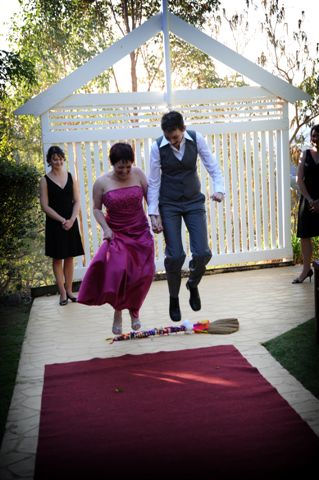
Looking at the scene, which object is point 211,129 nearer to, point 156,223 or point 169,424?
point 156,223

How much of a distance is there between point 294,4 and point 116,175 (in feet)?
23.5

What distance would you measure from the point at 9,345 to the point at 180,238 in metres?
1.67

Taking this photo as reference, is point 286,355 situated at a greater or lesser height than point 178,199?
lesser

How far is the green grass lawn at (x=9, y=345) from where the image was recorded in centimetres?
354

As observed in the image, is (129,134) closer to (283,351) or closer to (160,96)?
(160,96)

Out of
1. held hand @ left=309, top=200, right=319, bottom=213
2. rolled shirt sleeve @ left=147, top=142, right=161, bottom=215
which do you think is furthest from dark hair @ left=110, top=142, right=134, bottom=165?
held hand @ left=309, top=200, right=319, bottom=213

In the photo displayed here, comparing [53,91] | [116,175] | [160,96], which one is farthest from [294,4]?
[116,175]

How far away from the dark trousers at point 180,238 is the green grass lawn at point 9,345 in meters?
1.35

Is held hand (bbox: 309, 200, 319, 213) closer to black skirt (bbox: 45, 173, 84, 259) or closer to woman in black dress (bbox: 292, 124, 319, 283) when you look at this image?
woman in black dress (bbox: 292, 124, 319, 283)

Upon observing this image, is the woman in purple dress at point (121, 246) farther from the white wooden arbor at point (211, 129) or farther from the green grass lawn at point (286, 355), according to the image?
the white wooden arbor at point (211, 129)

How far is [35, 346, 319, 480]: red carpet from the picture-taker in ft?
8.13

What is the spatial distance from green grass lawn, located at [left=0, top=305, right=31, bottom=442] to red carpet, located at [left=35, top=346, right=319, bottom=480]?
230 mm

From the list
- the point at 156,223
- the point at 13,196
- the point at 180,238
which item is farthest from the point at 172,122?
the point at 13,196

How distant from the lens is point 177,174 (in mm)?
4582
